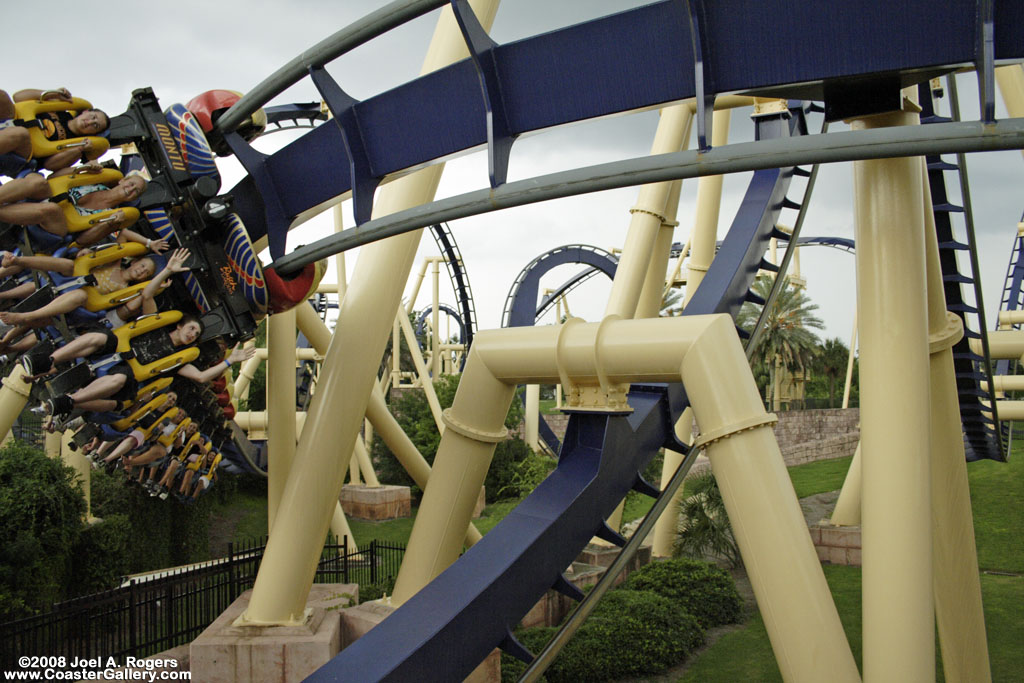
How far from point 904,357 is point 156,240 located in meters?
4.69

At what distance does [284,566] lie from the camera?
6512 millimetres

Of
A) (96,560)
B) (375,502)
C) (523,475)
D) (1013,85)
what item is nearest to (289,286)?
(1013,85)

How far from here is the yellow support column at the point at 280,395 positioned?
814 cm

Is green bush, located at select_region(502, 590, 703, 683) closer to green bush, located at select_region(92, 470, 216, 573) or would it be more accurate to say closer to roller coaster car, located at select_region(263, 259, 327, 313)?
roller coaster car, located at select_region(263, 259, 327, 313)

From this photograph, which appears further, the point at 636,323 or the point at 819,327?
the point at 819,327

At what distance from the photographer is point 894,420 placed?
4.57m

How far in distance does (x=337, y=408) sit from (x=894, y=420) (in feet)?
13.2

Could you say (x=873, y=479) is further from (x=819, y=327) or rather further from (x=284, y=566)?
(x=819, y=327)

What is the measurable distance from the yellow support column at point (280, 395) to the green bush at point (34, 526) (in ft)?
14.5

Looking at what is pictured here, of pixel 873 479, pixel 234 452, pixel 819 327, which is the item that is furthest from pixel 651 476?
pixel 873 479

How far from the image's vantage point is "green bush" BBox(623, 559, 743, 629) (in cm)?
1166

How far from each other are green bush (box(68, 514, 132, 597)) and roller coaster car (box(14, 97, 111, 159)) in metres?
9.43

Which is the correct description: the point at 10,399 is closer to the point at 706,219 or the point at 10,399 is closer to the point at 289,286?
the point at 289,286

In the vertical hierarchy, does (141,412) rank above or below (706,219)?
below
